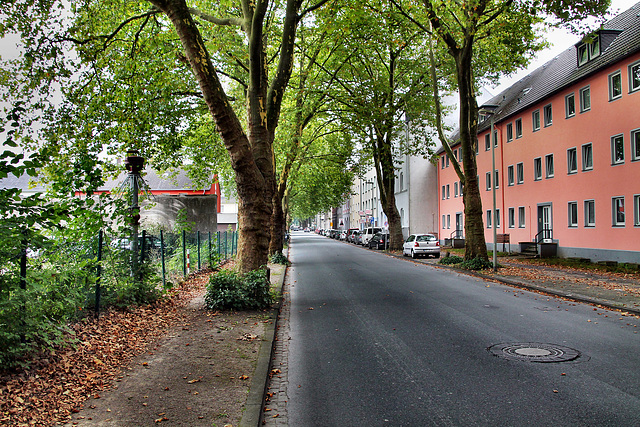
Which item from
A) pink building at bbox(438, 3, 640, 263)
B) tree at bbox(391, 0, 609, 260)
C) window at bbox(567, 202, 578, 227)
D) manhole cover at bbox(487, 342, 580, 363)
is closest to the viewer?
manhole cover at bbox(487, 342, 580, 363)

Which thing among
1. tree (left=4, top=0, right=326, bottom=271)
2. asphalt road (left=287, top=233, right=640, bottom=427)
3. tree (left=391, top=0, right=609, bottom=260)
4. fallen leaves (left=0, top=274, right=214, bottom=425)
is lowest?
asphalt road (left=287, top=233, right=640, bottom=427)

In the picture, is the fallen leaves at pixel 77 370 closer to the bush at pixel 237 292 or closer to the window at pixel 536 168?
the bush at pixel 237 292

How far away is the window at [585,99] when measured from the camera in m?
25.7

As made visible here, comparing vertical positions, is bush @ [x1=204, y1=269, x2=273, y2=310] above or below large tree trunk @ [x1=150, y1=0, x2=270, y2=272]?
below

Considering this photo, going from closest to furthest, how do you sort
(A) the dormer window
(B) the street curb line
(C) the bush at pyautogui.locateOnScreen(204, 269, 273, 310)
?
(B) the street curb line → (C) the bush at pyautogui.locateOnScreen(204, 269, 273, 310) → (A) the dormer window

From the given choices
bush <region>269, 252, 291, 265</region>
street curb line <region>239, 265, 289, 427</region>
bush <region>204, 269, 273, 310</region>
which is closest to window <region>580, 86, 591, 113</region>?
bush <region>269, 252, 291, 265</region>

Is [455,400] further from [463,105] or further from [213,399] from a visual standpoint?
[463,105]

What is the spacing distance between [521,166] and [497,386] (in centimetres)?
3083

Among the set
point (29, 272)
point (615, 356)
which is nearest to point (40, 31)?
point (29, 272)

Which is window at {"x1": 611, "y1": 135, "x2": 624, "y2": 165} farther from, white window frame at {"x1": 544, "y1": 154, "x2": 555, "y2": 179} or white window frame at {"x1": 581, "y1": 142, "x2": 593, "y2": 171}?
white window frame at {"x1": 544, "y1": 154, "x2": 555, "y2": 179}

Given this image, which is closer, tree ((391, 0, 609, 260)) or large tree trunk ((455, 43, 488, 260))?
tree ((391, 0, 609, 260))

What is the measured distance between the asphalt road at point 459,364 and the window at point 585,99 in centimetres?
1736

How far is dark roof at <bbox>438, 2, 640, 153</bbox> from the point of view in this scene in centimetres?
2394

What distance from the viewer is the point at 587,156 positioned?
2620cm
